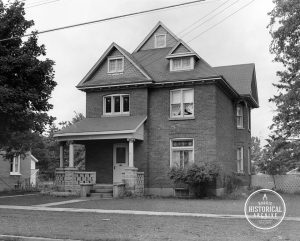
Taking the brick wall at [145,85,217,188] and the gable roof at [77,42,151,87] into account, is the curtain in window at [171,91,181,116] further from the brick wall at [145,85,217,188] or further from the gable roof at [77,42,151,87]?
the gable roof at [77,42,151,87]

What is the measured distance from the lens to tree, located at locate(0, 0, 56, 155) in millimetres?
20750

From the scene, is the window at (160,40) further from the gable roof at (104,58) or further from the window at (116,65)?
the window at (116,65)

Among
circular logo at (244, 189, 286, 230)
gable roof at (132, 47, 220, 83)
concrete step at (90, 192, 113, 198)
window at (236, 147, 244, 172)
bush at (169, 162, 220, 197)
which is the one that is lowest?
concrete step at (90, 192, 113, 198)

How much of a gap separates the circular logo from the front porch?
45.1 ft

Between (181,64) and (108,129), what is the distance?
5594 mm

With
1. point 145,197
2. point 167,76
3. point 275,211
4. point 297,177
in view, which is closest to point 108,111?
point 167,76

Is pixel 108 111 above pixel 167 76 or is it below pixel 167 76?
below

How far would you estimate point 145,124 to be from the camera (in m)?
26.2

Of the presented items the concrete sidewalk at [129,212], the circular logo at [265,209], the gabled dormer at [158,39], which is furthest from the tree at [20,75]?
the circular logo at [265,209]

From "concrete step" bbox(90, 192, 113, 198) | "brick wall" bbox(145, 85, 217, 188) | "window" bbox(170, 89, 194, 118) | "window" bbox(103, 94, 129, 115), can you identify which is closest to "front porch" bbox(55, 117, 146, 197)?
"concrete step" bbox(90, 192, 113, 198)

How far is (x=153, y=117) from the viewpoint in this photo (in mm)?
26312

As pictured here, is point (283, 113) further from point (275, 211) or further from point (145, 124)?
point (275, 211)

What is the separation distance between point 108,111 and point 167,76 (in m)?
4.12

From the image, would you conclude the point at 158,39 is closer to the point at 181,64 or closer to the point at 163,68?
the point at 163,68
